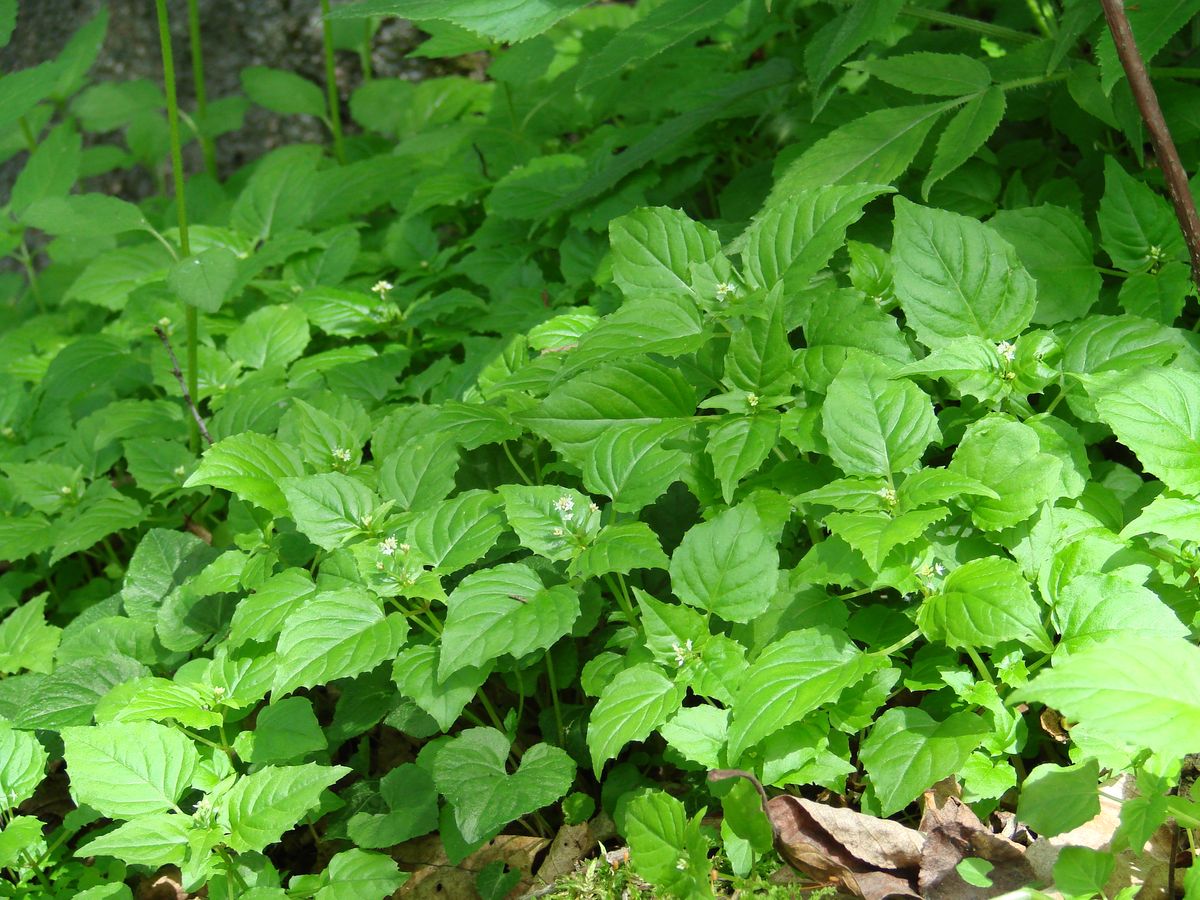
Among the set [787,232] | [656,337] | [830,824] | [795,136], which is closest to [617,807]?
[830,824]

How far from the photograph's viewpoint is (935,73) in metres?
2.38

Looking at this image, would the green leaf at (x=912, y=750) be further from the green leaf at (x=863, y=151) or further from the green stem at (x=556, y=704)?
the green leaf at (x=863, y=151)

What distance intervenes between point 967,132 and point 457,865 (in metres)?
1.86

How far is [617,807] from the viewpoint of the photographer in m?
1.88

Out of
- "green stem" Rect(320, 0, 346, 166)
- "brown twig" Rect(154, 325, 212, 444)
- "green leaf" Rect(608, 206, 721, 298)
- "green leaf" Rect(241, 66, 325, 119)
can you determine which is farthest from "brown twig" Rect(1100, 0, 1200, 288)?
"green leaf" Rect(241, 66, 325, 119)

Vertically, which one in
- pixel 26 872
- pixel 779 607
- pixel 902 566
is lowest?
pixel 26 872

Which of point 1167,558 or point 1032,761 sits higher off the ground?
point 1167,558

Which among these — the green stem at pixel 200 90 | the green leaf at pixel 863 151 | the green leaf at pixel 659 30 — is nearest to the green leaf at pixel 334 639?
the green leaf at pixel 863 151

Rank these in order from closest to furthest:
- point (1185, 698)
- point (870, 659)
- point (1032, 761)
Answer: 1. point (1185, 698)
2. point (870, 659)
3. point (1032, 761)

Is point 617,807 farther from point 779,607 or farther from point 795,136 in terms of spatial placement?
point 795,136

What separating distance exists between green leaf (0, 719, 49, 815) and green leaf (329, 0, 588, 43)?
1602 mm

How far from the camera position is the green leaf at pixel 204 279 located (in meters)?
2.48

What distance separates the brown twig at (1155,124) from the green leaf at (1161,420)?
331mm

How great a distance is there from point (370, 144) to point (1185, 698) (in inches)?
149
